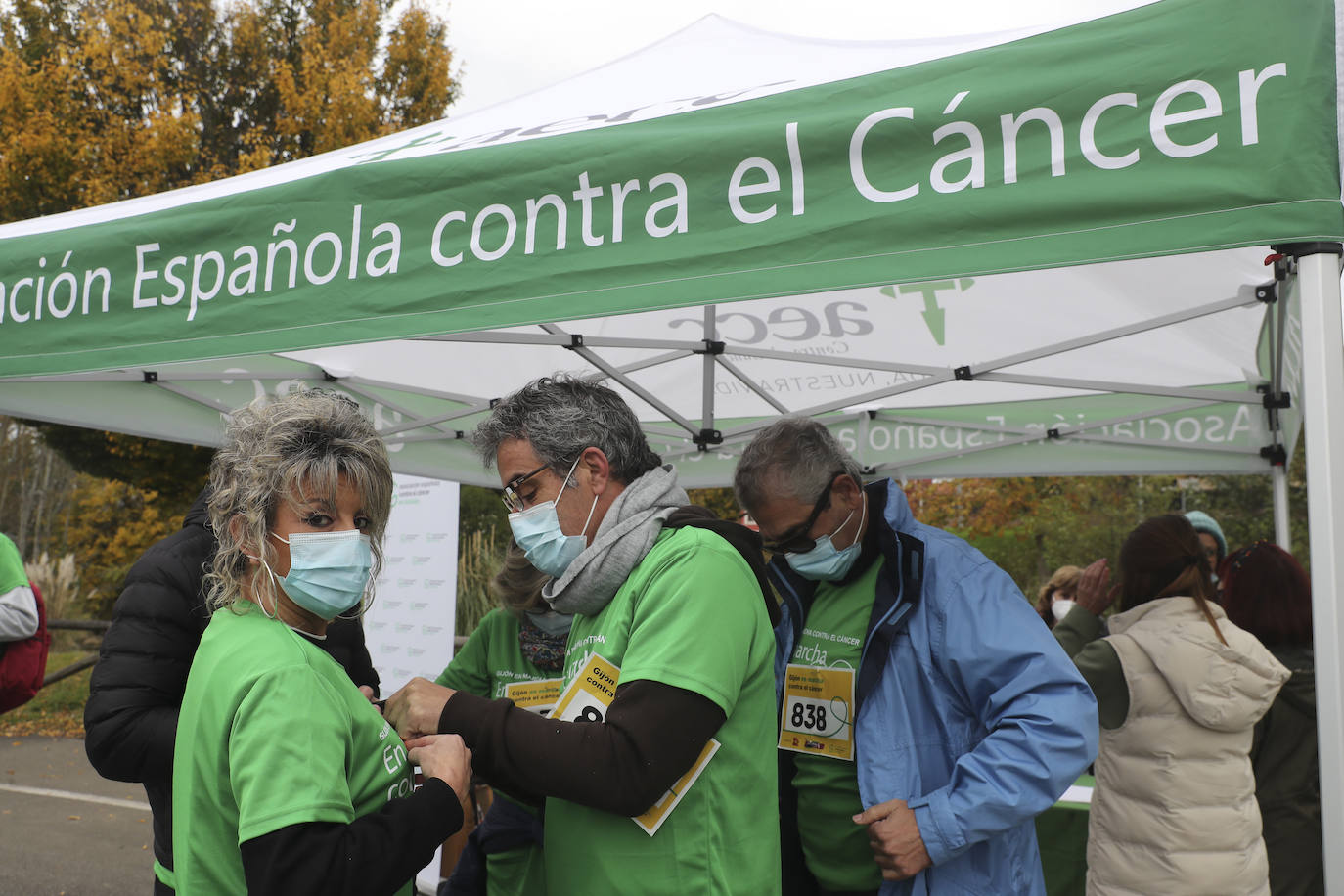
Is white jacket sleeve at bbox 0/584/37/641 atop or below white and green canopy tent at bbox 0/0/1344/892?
below

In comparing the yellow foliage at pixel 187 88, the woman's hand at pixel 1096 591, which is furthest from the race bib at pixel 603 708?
the yellow foliage at pixel 187 88

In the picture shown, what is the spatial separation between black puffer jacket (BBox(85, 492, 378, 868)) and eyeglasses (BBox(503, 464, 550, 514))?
0.61 metres

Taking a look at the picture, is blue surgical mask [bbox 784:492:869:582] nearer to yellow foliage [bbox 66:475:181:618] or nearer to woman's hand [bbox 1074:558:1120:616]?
woman's hand [bbox 1074:558:1120:616]

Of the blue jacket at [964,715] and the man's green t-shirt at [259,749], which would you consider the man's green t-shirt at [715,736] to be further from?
the blue jacket at [964,715]

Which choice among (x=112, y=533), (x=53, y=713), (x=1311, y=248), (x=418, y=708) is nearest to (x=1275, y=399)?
(x=1311, y=248)

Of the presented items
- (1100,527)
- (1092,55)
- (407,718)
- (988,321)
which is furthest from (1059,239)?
(1100,527)

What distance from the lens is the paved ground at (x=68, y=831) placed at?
5719 millimetres

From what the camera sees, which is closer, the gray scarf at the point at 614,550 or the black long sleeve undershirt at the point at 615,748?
the black long sleeve undershirt at the point at 615,748

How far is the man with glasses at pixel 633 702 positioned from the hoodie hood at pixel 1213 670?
64.2 inches

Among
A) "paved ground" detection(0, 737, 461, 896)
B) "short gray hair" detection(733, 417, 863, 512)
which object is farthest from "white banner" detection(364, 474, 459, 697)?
"short gray hair" detection(733, 417, 863, 512)

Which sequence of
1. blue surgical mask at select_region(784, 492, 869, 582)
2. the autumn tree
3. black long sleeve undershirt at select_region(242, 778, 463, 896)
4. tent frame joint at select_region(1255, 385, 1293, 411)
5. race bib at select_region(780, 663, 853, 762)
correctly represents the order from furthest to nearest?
the autumn tree
tent frame joint at select_region(1255, 385, 1293, 411)
blue surgical mask at select_region(784, 492, 869, 582)
race bib at select_region(780, 663, 853, 762)
black long sleeve undershirt at select_region(242, 778, 463, 896)

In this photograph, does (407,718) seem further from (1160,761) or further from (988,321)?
(988,321)

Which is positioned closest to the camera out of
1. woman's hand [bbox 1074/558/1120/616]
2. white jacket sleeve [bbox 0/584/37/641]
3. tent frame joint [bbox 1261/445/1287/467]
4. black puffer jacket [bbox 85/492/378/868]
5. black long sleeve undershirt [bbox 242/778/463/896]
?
black long sleeve undershirt [bbox 242/778/463/896]

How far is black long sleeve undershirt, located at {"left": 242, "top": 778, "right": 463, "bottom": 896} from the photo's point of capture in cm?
126
